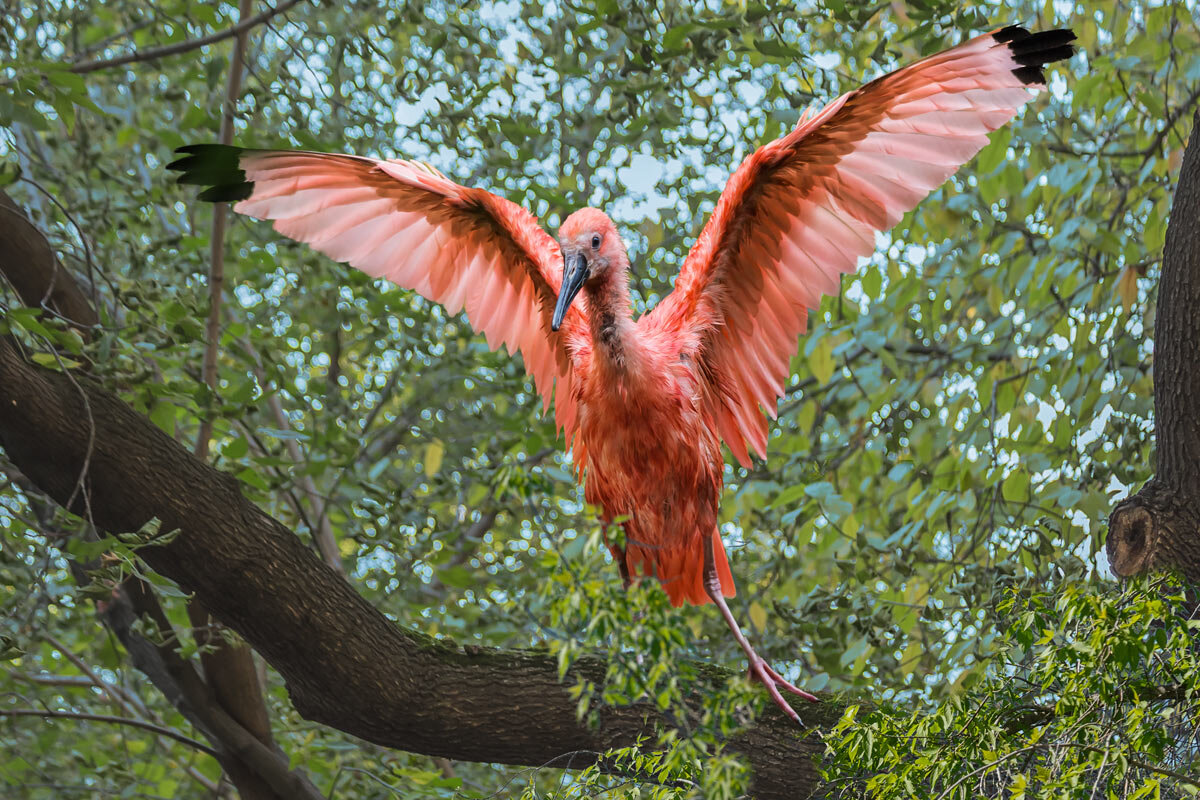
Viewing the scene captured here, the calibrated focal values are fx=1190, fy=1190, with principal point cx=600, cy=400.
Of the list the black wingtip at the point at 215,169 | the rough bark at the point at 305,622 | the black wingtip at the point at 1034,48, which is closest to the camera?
the black wingtip at the point at 1034,48

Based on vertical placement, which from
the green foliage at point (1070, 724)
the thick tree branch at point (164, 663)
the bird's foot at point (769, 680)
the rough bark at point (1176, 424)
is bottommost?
the green foliage at point (1070, 724)

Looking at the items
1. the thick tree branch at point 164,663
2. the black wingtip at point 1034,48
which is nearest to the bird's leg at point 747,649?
the black wingtip at point 1034,48

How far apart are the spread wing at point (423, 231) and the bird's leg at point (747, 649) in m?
0.58

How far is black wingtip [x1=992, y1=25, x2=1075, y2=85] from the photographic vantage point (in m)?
2.62

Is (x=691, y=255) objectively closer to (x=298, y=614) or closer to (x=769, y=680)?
(x=769, y=680)

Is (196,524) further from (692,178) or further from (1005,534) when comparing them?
(692,178)

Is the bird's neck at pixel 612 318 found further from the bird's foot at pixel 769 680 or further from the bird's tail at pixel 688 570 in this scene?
the bird's foot at pixel 769 680

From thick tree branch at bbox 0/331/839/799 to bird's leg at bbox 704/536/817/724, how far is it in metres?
0.13

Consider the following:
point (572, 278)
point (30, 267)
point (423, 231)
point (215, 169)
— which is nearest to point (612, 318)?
point (572, 278)

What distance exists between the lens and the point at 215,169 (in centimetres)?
292

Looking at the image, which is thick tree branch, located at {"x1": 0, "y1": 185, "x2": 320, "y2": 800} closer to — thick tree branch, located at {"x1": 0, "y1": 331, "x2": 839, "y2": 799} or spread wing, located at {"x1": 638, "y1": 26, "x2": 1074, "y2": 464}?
thick tree branch, located at {"x1": 0, "y1": 331, "x2": 839, "y2": 799}

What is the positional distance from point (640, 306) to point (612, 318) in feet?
7.69

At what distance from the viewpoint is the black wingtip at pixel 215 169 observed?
290 centimetres

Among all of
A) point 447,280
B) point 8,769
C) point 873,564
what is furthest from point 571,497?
point 8,769
